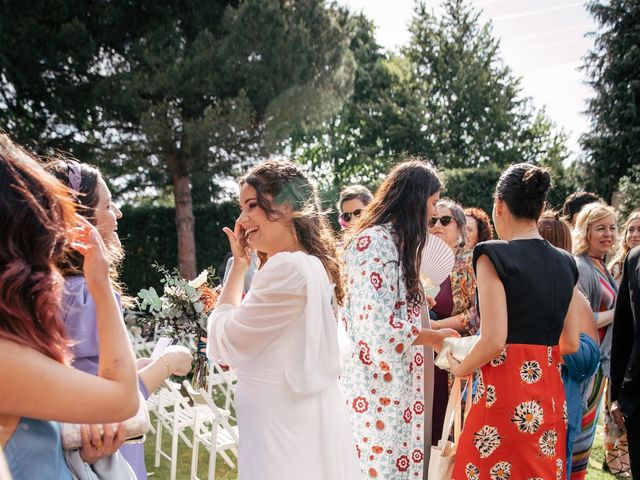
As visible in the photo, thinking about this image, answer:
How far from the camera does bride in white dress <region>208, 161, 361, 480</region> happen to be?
7.59 feet

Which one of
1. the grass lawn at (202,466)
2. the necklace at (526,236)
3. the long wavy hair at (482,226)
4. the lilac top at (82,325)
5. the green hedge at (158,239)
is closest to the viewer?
the lilac top at (82,325)

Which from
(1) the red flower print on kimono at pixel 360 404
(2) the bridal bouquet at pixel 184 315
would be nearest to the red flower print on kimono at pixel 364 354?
(1) the red flower print on kimono at pixel 360 404

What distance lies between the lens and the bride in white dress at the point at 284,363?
2.31m

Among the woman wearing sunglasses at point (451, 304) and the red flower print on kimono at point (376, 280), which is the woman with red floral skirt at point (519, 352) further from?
the woman wearing sunglasses at point (451, 304)

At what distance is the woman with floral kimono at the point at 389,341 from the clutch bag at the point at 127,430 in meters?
1.43

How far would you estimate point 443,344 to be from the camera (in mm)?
3010

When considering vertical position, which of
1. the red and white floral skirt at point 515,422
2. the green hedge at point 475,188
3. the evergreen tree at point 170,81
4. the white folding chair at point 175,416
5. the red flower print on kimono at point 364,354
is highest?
the evergreen tree at point 170,81

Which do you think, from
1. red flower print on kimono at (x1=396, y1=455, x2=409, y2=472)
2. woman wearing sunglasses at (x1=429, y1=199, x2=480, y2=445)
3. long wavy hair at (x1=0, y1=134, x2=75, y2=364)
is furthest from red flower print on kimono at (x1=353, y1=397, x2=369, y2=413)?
long wavy hair at (x1=0, y1=134, x2=75, y2=364)

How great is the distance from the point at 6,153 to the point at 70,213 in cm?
20

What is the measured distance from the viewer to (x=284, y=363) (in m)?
2.38

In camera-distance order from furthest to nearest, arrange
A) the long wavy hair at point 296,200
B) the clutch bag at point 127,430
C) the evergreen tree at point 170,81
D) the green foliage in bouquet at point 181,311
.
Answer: the evergreen tree at point 170,81 < the green foliage in bouquet at point 181,311 < the long wavy hair at point 296,200 < the clutch bag at point 127,430

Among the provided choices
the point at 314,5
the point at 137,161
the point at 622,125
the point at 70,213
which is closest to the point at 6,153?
the point at 70,213

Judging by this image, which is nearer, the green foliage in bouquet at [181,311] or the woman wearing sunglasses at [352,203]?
the green foliage in bouquet at [181,311]

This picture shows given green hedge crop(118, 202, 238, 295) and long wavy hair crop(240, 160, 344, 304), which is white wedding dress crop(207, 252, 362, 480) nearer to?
long wavy hair crop(240, 160, 344, 304)
